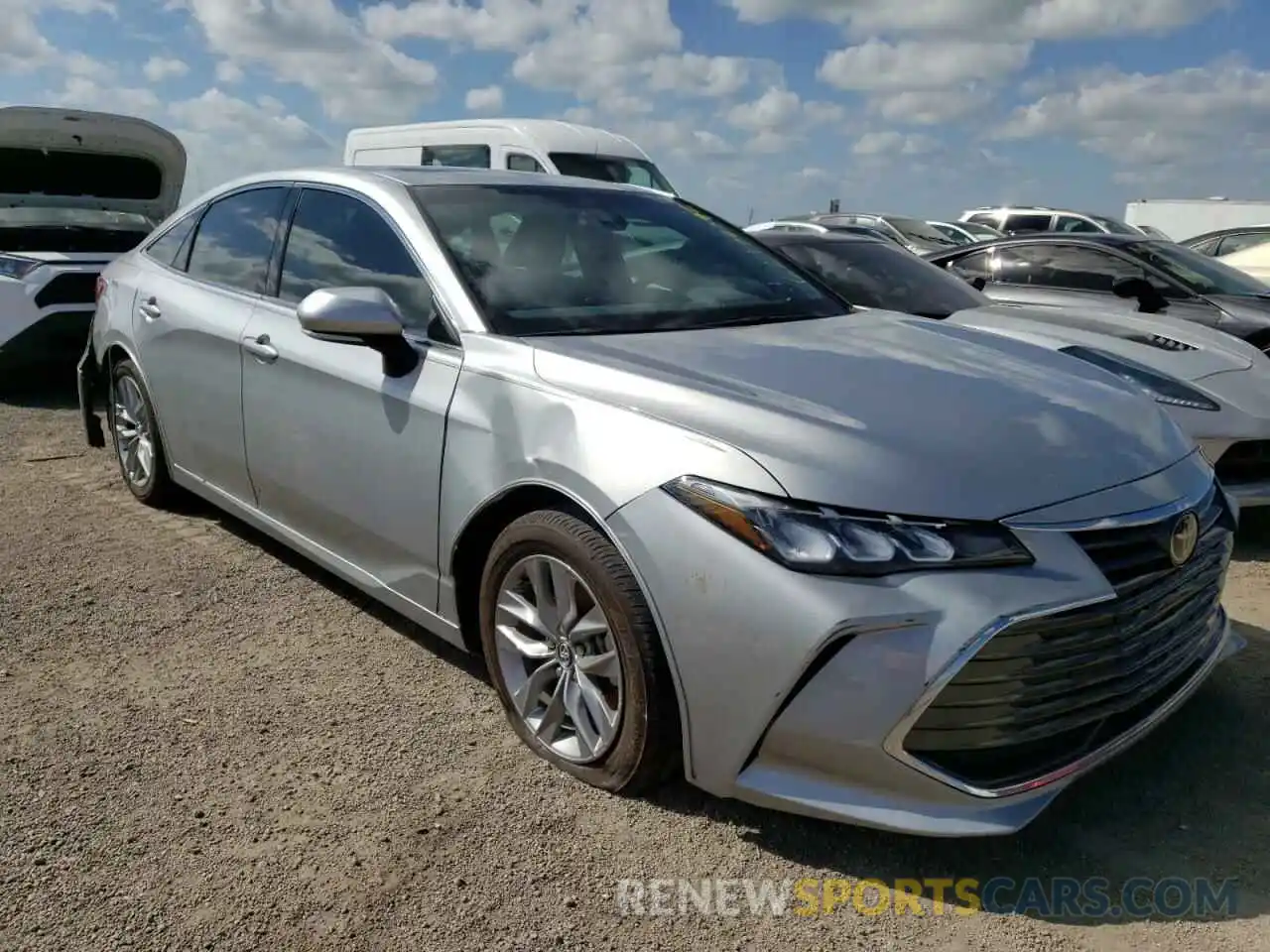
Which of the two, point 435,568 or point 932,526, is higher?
point 932,526

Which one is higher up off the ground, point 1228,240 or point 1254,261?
point 1228,240

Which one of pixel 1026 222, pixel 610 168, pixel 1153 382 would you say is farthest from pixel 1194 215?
pixel 1153 382

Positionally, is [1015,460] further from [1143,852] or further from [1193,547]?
[1143,852]

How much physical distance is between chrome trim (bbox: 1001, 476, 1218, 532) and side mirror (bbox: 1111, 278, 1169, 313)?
4171 mm

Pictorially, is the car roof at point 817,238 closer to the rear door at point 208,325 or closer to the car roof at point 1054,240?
the car roof at point 1054,240

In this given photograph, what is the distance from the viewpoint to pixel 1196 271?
23.0ft

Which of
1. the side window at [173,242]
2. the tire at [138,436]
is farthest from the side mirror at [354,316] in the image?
the tire at [138,436]

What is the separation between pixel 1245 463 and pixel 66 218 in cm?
775

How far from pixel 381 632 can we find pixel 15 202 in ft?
19.3

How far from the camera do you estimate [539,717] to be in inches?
113

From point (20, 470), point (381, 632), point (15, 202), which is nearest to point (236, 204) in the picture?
point (381, 632)

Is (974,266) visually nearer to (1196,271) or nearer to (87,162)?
(1196,271)

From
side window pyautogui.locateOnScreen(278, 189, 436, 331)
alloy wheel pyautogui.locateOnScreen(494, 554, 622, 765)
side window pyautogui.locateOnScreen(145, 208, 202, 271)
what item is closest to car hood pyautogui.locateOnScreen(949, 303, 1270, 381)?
side window pyautogui.locateOnScreen(278, 189, 436, 331)

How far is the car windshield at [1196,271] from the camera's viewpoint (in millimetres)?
6828
